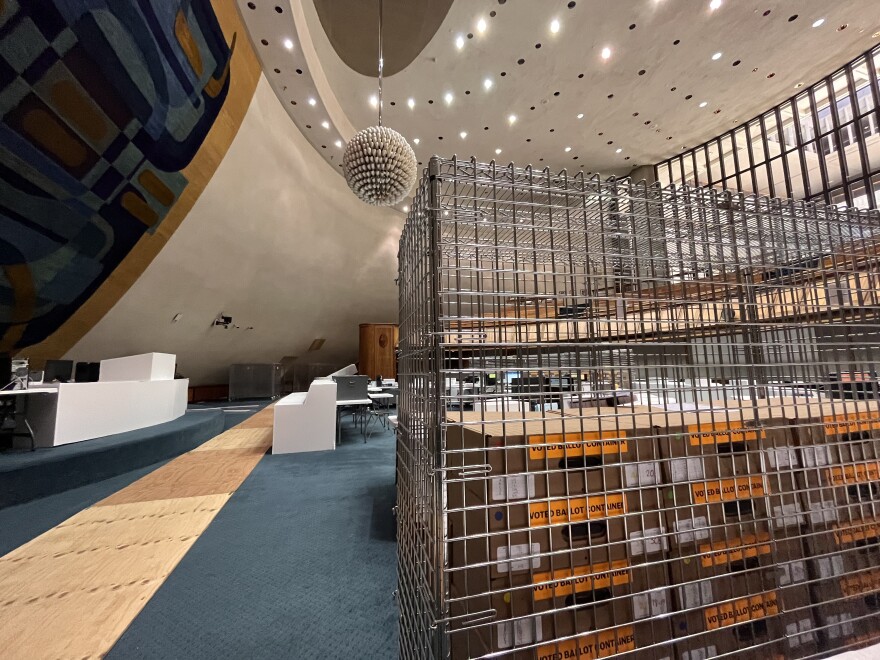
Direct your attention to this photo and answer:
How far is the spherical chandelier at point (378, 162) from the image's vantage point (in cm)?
261

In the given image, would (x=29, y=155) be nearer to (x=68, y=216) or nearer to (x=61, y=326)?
(x=68, y=216)

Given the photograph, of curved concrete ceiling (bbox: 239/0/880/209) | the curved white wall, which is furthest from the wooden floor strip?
curved concrete ceiling (bbox: 239/0/880/209)

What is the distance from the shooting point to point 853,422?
0.86 metres

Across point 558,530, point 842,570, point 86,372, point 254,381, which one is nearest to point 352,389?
point 86,372

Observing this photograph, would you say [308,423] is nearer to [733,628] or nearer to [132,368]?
[132,368]

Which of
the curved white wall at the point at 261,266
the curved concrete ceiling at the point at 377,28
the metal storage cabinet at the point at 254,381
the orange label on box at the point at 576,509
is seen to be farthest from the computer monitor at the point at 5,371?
the metal storage cabinet at the point at 254,381

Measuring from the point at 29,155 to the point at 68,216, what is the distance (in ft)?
2.94

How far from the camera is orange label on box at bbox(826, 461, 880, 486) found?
88cm

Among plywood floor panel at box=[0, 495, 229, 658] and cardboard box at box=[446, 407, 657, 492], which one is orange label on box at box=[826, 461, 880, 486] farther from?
plywood floor panel at box=[0, 495, 229, 658]

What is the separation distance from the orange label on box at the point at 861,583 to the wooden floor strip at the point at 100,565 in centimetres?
246

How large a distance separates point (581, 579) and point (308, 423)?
4648 mm

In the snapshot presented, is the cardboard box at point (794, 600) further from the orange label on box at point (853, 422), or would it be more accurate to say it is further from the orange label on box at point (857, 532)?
the orange label on box at point (853, 422)

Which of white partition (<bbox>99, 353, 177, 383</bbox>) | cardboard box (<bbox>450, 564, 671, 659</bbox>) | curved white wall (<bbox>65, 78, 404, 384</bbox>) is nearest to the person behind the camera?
cardboard box (<bbox>450, 564, 671, 659</bbox>)

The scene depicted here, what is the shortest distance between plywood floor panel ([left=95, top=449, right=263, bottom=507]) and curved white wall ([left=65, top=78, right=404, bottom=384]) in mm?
3383
